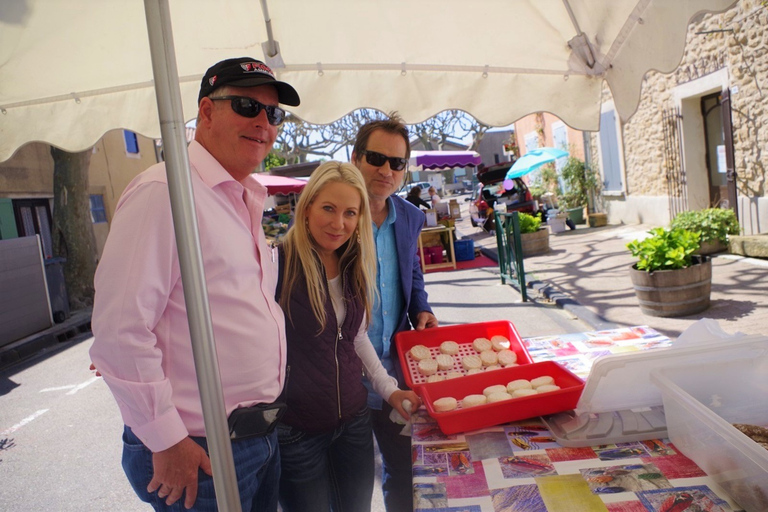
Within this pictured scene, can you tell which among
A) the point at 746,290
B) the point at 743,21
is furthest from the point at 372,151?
the point at 743,21

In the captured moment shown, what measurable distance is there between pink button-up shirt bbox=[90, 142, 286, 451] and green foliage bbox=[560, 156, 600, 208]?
1699 centimetres

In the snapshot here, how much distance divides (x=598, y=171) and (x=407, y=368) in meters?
16.2

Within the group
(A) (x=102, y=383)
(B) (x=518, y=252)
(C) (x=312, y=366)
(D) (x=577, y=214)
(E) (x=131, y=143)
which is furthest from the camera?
(E) (x=131, y=143)

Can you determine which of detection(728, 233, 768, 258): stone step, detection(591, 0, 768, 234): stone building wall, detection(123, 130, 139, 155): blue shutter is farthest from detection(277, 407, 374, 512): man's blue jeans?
detection(123, 130, 139, 155): blue shutter

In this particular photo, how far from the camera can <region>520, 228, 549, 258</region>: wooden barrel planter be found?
1245cm

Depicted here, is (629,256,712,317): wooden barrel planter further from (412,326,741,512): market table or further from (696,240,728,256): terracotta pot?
(412,326,741,512): market table

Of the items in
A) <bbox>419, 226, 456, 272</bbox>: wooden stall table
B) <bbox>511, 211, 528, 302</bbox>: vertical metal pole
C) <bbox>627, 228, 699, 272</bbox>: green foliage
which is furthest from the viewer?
<bbox>419, 226, 456, 272</bbox>: wooden stall table

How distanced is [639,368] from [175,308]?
1366 mm

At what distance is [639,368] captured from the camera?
1.66 meters

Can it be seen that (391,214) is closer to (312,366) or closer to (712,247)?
(312,366)

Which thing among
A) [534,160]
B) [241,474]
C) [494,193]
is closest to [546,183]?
[494,193]

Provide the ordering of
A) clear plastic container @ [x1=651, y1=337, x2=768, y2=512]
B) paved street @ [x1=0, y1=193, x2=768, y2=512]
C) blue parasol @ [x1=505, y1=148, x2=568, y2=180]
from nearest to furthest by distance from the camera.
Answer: clear plastic container @ [x1=651, y1=337, x2=768, y2=512] → paved street @ [x1=0, y1=193, x2=768, y2=512] → blue parasol @ [x1=505, y1=148, x2=568, y2=180]

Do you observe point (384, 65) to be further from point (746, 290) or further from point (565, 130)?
point (565, 130)

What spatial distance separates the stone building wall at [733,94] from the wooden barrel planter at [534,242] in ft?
10.4
